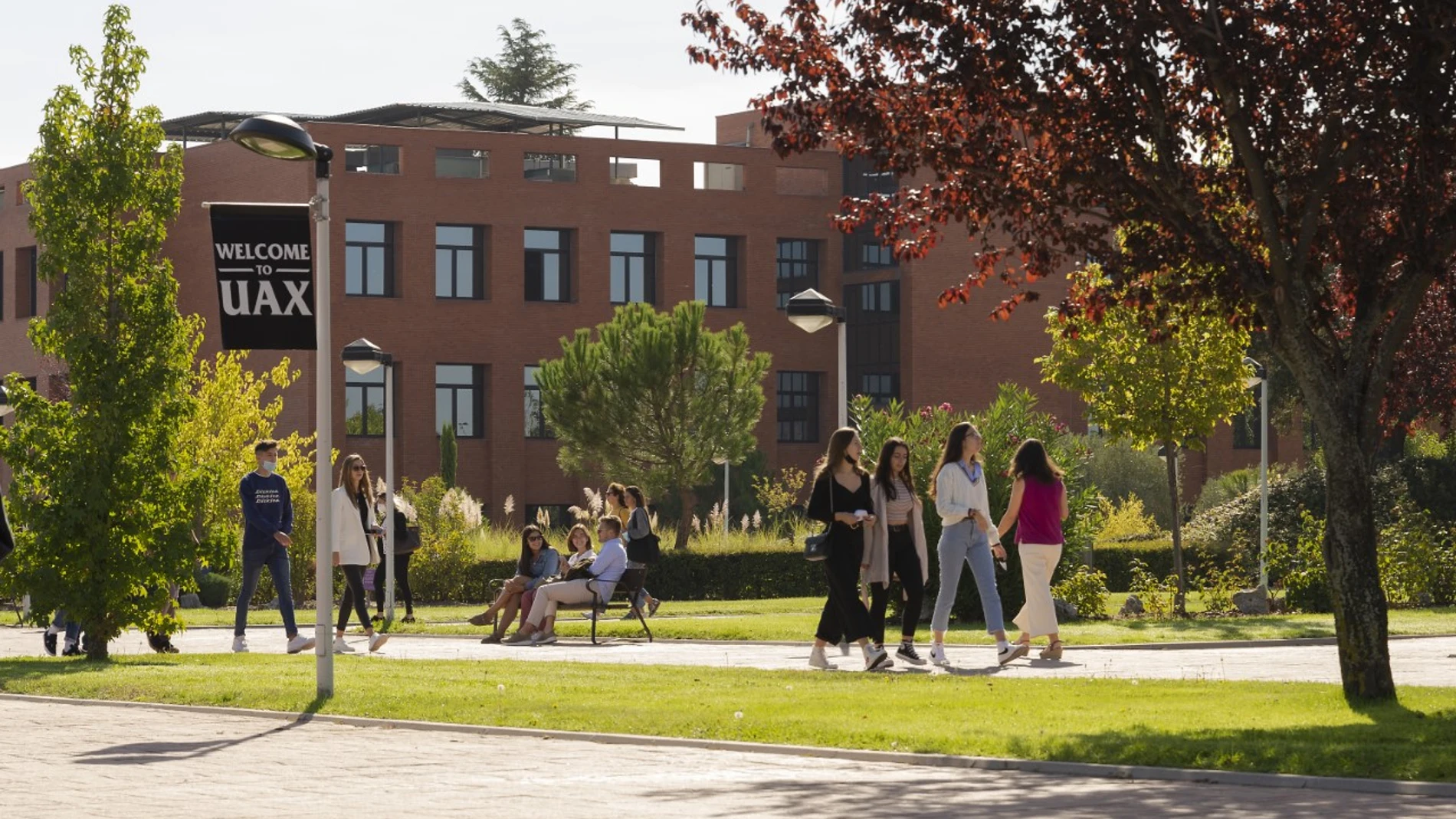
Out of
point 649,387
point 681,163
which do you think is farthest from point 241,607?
point 681,163

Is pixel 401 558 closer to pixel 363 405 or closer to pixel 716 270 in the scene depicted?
pixel 363 405

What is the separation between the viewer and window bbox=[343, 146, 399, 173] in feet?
197

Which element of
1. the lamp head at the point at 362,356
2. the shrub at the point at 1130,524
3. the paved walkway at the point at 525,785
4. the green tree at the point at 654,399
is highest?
the green tree at the point at 654,399

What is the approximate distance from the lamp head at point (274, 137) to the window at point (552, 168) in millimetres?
48673

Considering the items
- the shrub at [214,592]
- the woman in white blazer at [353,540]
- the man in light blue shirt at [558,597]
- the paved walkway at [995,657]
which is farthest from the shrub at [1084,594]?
the shrub at [214,592]

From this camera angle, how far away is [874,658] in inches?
658

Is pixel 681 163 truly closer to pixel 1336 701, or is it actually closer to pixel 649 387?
pixel 649 387

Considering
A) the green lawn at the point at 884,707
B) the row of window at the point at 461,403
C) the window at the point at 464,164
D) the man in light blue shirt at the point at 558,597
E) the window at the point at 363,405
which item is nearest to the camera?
the green lawn at the point at 884,707

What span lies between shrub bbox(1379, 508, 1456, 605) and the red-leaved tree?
13.5 meters

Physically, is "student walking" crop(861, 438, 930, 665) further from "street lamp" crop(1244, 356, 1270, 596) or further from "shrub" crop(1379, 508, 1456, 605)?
"shrub" crop(1379, 508, 1456, 605)

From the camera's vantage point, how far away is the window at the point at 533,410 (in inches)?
2448

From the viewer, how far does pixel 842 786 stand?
10.1 m

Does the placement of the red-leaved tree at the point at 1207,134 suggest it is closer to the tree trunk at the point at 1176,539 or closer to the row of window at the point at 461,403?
the tree trunk at the point at 1176,539

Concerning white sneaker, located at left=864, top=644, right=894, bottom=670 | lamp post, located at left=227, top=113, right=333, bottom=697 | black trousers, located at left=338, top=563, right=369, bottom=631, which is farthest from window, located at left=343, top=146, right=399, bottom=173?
lamp post, located at left=227, top=113, right=333, bottom=697
